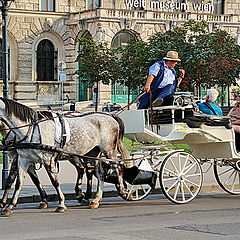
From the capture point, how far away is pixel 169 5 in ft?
180

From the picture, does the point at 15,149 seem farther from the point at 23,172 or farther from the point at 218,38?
the point at 218,38

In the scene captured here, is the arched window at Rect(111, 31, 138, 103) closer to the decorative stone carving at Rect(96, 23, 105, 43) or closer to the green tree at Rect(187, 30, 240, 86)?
the decorative stone carving at Rect(96, 23, 105, 43)

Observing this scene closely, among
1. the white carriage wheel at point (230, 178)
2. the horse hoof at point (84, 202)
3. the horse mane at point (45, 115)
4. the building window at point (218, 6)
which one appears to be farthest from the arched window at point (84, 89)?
the horse mane at point (45, 115)

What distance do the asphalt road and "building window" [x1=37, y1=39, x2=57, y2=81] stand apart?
37.5m

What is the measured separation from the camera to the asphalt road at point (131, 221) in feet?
36.2

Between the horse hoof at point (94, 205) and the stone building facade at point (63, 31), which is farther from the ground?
the stone building facade at point (63, 31)

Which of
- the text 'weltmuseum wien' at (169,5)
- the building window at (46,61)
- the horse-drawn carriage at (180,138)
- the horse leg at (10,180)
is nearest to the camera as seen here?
the horse leg at (10,180)

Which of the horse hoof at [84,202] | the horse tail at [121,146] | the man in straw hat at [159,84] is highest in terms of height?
the man in straw hat at [159,84]

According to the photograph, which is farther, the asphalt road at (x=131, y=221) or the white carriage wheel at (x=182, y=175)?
the white carriage wheel at (x=182, y=175)

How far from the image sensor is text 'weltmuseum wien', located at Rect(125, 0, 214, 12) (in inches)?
2131

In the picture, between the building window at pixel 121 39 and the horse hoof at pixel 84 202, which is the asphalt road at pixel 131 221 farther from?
the building window at pixel 121 39

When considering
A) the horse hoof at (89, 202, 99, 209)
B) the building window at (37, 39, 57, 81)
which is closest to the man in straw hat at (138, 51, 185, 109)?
the horse hoof at (89, 202, 99, 209)

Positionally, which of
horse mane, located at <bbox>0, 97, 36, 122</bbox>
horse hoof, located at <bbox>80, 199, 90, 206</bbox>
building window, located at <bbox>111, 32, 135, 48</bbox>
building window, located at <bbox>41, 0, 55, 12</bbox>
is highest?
building window, located at <bbox>41, 0, 55, 12</bbox>

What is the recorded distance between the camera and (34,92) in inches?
2005
